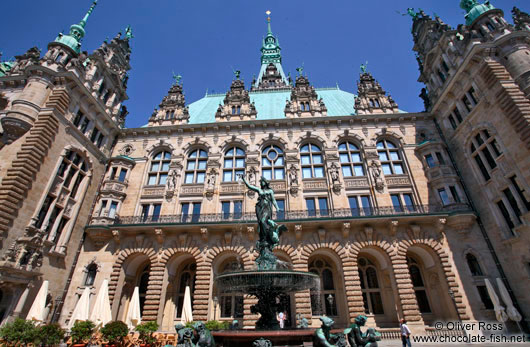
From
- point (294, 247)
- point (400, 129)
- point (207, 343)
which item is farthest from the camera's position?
point (400, 129)

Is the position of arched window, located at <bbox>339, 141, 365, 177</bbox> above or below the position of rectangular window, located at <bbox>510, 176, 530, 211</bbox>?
above

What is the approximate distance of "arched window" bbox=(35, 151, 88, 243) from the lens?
16906 millimetres

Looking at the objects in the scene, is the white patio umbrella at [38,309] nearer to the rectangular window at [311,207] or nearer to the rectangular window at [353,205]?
the rectangular window at [311,207]

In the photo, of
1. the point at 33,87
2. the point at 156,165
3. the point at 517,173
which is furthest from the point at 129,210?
the point at 517,173

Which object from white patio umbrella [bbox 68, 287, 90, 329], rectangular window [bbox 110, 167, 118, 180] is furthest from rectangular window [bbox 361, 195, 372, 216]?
rectangular window [bbox 110, 167, 118, 180]

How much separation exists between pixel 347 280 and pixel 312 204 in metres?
5.99

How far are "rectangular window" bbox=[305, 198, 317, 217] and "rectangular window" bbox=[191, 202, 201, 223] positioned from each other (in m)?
8.35

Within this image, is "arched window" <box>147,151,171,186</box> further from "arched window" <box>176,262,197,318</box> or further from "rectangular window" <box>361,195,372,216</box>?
"rectangular window" <box>361,195,372,216</box>

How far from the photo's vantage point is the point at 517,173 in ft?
49.9

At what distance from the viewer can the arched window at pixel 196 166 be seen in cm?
2284

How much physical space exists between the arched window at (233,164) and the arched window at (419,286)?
15.0 m

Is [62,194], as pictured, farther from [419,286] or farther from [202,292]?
[419,286]

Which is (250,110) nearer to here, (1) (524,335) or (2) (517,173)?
(2) (517,173)

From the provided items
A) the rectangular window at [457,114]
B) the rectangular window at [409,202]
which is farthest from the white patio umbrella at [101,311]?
the rectangular window at [457,114]
